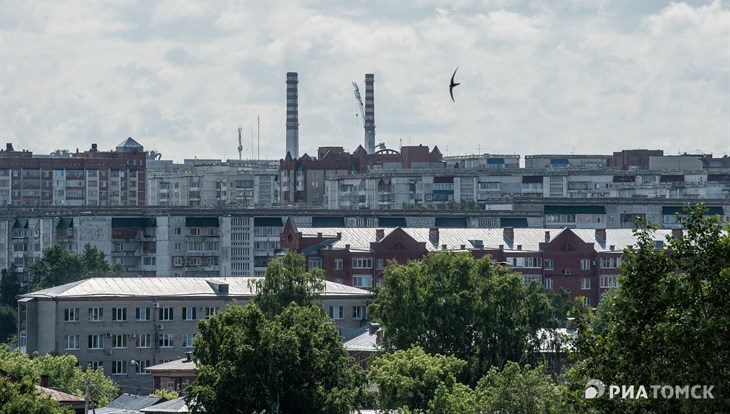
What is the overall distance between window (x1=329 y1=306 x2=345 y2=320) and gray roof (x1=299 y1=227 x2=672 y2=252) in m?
28.3

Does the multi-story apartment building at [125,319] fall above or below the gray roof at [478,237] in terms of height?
below

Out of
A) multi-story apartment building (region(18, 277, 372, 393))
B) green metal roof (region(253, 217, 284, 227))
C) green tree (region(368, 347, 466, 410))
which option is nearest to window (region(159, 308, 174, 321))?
multi-story apartment building (region(18, 277, 372, 393))

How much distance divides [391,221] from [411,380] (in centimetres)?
10408

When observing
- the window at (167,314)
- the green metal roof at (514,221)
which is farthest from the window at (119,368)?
the green metal roof at (514,221)

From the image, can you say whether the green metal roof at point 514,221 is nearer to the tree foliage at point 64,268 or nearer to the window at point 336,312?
the tree foliage at point 64,268

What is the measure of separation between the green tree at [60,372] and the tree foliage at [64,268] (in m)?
53.5

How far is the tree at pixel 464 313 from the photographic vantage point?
294ft

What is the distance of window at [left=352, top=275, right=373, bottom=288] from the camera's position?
148250mm

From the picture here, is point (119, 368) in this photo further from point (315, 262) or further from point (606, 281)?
point (606, 281)

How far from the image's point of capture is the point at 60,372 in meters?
101

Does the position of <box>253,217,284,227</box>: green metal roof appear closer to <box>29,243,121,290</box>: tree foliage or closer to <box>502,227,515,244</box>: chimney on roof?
<box>29,243,121,290</box>: tree foliage

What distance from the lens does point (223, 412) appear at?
7125cm

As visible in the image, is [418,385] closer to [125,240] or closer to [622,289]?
[622,289]

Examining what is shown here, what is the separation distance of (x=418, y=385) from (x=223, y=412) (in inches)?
378
